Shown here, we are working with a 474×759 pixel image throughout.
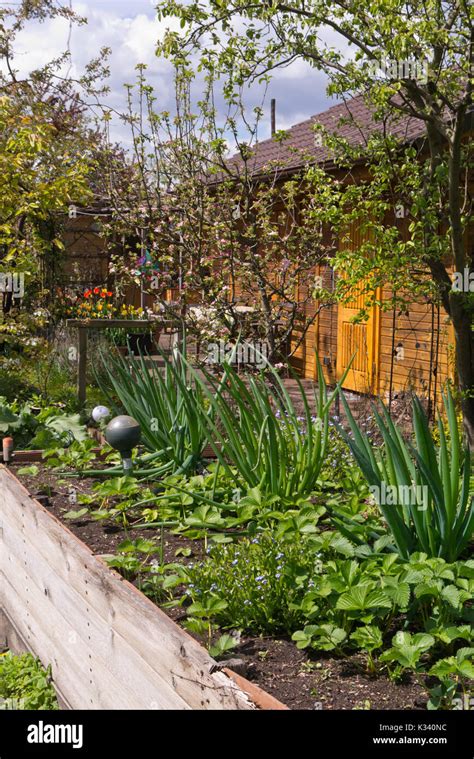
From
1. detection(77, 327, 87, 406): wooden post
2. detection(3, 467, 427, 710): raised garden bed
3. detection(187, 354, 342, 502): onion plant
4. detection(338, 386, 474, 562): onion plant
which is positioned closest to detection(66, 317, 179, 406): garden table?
detection(77, 327, 87, 406): wooden post

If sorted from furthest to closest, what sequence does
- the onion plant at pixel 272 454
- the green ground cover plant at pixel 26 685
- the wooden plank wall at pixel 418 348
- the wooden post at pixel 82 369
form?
the wooden plank wall at pixel 418 348, the wooden post at pixel 82 369, the onion plant at pixel 272 454, the green ground cover plant at pixel 26 685

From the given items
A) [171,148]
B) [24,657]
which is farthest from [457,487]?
[171,148]

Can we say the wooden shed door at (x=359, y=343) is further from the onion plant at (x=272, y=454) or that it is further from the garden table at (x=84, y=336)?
the onion plant at (x=272, y=454)

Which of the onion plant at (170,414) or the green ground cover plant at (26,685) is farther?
the onion plant at (170,414)

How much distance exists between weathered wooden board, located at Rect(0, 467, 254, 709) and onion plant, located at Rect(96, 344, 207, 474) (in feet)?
2.83

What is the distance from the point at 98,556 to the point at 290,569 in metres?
0.98

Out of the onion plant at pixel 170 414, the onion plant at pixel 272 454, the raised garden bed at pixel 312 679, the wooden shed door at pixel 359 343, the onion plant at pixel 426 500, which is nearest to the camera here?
the raised garden bed at pixel 312 679

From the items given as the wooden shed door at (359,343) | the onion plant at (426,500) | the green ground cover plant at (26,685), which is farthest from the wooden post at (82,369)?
the onion plant at (426,500)

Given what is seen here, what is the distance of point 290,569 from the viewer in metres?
3.16

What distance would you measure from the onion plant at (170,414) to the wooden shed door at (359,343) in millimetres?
4866

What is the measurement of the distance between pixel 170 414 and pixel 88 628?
6.03ft

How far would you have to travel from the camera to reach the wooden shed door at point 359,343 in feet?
34.2

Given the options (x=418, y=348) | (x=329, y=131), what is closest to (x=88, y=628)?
(x=418, y=348)

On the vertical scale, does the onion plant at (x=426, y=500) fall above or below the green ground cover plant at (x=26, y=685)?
above
